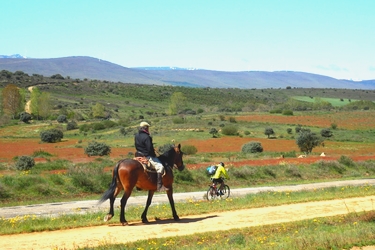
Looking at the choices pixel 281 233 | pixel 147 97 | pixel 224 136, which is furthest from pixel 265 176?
pixel 147 97

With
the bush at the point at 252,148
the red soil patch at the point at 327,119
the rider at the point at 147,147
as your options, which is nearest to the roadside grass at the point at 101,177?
the rider at the point at 147,147

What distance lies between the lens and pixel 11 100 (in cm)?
11531

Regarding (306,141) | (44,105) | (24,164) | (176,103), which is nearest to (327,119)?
(176,103)

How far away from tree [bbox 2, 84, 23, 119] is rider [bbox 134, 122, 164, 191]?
→ 104955 mm

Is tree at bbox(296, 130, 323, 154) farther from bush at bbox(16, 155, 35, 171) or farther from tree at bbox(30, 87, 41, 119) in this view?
tree at bbox(30, 87, 41, 119)

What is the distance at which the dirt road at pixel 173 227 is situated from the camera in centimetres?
1316

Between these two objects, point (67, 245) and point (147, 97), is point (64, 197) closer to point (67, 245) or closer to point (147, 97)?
point (67, 245)

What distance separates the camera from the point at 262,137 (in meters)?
84.4

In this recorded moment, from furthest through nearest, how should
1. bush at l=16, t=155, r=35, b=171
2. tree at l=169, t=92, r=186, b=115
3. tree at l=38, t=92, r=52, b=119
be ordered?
tree at l=169, t=92, r=186, b=115 < tree at l=38, t=92, r=52, b=119 < bush at l=16, t=155, r=35, b=171

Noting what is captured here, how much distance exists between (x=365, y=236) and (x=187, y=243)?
4691 mm

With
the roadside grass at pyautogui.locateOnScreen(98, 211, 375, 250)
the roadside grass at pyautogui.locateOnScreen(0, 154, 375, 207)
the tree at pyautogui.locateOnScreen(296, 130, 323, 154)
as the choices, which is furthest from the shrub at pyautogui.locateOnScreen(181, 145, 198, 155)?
the roadside grass at pyautogui.locateOnScreen(98, 211, 375, 250)

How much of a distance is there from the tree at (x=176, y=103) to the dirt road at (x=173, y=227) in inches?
4595

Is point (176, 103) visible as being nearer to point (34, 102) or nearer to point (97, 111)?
point (97, 111)

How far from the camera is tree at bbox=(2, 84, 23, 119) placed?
375 ft
